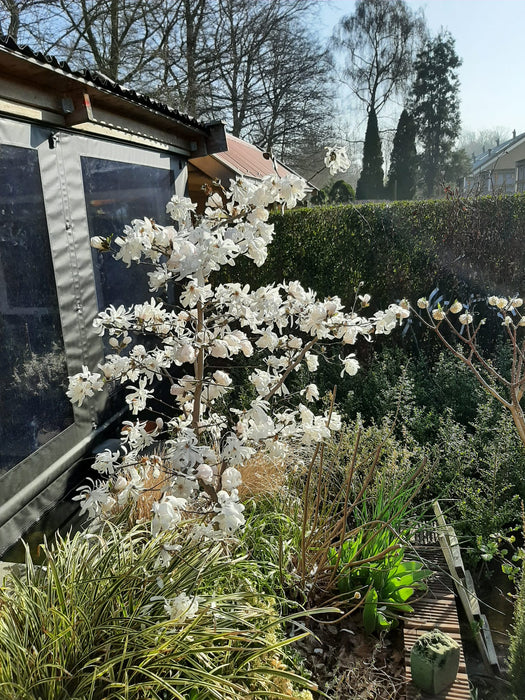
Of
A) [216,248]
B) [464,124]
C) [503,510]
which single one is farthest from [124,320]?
[464,124]

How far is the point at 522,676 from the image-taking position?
6.46 ft

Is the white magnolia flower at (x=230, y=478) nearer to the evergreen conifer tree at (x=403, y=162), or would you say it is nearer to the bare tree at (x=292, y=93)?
the bare tree at (x=292, y=93)

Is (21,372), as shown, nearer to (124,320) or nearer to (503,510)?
(124,320)

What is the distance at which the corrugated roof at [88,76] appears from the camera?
304 centimetres

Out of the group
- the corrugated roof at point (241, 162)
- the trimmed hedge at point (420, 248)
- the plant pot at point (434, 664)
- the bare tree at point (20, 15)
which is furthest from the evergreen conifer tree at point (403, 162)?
the plant pot at point (434, 664)

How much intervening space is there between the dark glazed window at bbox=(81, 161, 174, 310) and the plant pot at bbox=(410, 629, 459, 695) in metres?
3.51

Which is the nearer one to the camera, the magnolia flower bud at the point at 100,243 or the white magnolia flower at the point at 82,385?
the magnolia flower bud at the point at 100,243

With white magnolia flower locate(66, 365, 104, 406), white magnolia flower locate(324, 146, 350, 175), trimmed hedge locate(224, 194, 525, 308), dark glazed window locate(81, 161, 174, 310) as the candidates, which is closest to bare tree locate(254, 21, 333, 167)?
trimmed hedge locate(224, 194, 525, 308)

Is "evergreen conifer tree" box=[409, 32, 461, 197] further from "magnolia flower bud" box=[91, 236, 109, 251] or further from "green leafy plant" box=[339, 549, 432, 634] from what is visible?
"magnolia flower bud" box=[91, 236, 109, 251]

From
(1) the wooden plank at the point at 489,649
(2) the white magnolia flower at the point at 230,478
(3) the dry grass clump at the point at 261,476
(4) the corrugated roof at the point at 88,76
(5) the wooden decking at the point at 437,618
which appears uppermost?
(4) the corrugated roof at the point at 88,76

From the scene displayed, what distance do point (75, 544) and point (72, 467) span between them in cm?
168

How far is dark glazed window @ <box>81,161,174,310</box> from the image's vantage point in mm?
4398

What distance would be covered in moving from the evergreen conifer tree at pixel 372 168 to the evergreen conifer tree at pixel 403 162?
135 cm

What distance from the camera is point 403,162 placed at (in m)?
31.5
